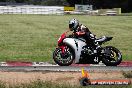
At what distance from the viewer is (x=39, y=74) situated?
10.6 m

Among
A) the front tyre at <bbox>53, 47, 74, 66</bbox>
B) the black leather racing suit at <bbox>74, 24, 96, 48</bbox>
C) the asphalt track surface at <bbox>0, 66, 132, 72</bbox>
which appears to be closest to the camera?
the asphalt track surface at <bbox>0, 66, 132, 72</bbox>

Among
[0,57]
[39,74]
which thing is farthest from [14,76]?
[0,57]

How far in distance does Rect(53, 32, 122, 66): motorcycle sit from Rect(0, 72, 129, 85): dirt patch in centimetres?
98

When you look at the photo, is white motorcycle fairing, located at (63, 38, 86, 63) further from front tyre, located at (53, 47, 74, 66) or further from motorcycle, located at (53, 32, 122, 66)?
front tyre, located at (53, 47, 74, 66)

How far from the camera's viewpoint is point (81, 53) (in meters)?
11.7

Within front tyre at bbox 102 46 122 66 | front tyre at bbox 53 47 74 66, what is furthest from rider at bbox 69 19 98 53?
front tyre at bbox 53 47 74 66

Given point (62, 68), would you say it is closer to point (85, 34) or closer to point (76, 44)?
point (76, 44)

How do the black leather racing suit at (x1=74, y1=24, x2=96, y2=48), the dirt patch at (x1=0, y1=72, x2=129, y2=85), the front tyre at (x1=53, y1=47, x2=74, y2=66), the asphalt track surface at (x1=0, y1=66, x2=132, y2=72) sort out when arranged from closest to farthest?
the dirt patch at (x1=0, y1=72, x2=129, y2=85) < the asphalt track surface at (x1=0, y1=66, x2=132, y2=72) < the black leather racing suit at (x1=74, y1=24, x2=96, y2=48) < the front tyre at (x1=53, y1=47, x2=74, y2=66)

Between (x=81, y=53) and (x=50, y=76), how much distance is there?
1738 millimetres

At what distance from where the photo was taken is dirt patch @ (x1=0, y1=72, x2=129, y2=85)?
9688 mm

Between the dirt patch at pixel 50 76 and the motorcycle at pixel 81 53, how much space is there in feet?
3.22

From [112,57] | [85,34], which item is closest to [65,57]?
[85,34]

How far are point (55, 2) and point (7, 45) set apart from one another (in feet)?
480

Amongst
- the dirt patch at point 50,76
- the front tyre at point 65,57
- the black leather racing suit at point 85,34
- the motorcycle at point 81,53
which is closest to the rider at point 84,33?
the black leather racing suit at point 85,34
